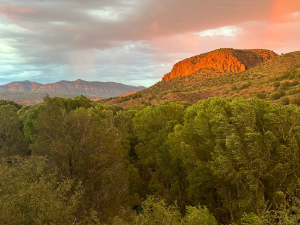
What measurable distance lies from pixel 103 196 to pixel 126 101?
8160cm

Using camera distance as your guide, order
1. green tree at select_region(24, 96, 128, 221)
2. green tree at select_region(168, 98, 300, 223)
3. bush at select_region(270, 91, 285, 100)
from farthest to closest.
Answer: bush at select_region(270, 91, 285, 100), green tree at select_region(24, 96, 128, 221), green tree at select_region(168, 98, 300, 223)

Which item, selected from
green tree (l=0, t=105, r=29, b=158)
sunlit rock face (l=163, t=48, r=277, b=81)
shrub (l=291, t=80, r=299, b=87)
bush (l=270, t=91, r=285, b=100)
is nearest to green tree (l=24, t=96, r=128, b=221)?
green tree (l=0, t=105, r=29, b=158)

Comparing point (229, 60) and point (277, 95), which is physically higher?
point (229, 60)

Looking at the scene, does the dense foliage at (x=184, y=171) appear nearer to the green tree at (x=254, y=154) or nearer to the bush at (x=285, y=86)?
the green tree at (x=254, y=154)

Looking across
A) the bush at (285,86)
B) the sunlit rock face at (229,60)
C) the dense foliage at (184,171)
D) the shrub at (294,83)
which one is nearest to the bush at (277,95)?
the bush at (285,86)

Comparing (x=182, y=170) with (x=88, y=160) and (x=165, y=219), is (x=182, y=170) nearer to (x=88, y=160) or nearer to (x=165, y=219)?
(x=88, y=160)

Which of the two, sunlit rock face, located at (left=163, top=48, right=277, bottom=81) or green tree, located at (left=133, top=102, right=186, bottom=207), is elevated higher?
sunlit rock face, located at (left=163, top=48, right=277, bottom=81)

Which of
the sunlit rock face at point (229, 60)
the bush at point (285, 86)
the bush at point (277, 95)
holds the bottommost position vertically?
the bush at point (277, 95)

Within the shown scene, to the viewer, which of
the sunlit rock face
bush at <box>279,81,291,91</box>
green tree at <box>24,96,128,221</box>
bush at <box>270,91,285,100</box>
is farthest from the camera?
the sunlit rock face

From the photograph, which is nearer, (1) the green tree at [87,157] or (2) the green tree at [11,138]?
(1) the green tree at [87,157]

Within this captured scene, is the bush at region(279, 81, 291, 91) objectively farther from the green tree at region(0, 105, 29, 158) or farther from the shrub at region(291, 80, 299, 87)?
the green tree at region(0, 105, 29, 158)

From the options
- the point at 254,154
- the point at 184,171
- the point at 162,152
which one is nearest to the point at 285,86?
the point at 162,152

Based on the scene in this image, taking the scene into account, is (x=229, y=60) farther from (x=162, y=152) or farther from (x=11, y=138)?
(x=11, y=138)

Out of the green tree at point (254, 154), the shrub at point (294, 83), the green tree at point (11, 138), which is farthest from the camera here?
the shrub at point (294, 83)
